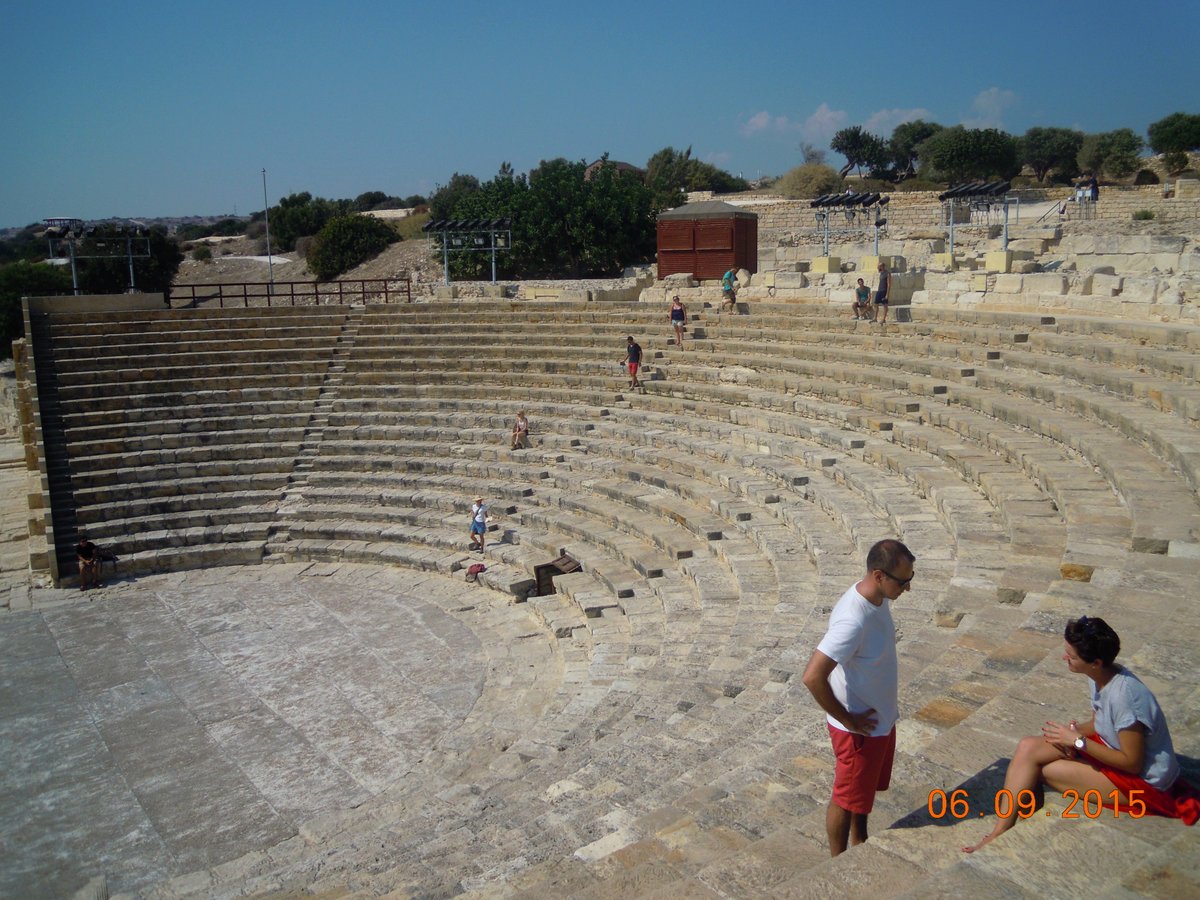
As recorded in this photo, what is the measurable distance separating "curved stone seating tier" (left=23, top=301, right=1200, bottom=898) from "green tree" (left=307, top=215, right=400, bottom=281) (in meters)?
21.5

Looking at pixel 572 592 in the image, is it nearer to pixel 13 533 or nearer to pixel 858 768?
pixel 858 768

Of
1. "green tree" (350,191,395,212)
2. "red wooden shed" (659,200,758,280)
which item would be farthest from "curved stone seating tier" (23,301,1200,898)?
"green tree" (350,191,395,212)

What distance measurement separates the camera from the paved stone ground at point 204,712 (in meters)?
7.70

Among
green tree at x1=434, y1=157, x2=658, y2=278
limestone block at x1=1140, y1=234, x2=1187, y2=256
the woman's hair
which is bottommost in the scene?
the woman's hair

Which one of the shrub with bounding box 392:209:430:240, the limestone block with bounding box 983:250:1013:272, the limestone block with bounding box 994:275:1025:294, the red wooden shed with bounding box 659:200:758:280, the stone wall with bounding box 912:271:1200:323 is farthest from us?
the shrub with bounding box 392:209:430:240

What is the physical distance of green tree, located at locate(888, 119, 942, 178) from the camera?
63.3 metres

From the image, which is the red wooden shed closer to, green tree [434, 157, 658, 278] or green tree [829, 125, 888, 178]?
green tree [434, 157, 658, 278]

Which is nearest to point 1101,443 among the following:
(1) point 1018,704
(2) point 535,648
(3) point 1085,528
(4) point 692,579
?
(3) point 1085,528

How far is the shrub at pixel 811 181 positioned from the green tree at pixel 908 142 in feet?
59.4

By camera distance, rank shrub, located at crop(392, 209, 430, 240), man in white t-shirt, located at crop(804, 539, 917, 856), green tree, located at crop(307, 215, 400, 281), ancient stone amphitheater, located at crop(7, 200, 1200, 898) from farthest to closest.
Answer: shrub, located at crop(392, 209, 430, 240) < green tree, located at crop(307, 215, 400, 281) < ancient stone amphitheater, located at crop(7, 200, 1200, 898) < man in white t-shirt, located at crop(804, 539, 917, 856)

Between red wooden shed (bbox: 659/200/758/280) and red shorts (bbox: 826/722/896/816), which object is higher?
red wooden shed (bbox: 659/200/758/280)

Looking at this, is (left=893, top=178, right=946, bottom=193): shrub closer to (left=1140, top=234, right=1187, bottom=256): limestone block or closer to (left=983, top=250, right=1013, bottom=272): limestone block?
(left=1140, top=234, right=1187, bottom=256): limestone block

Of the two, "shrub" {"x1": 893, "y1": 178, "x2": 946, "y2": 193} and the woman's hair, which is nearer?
the woman's hair

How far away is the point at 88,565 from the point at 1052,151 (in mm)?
52632
